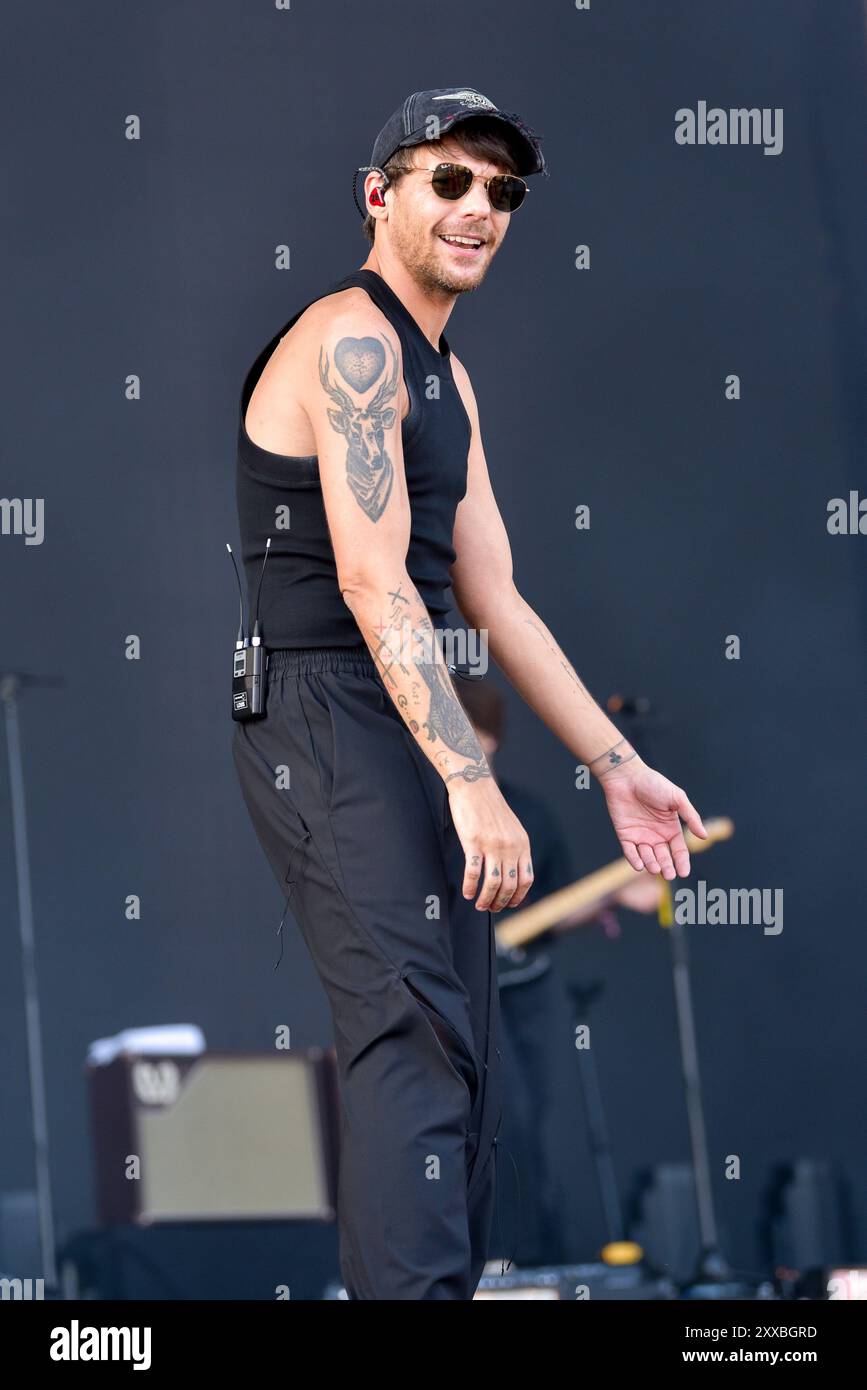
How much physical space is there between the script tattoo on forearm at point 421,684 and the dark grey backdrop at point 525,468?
244cm

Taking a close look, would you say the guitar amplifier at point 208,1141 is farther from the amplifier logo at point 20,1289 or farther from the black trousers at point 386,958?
the black trousers at point 386,958

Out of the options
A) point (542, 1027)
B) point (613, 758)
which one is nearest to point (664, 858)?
point (613, 758)

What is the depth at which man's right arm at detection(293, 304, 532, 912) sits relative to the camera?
196 cm

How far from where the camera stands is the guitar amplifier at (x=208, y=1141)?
13.6 ft

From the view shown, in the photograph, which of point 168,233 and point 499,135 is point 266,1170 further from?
point 499,135

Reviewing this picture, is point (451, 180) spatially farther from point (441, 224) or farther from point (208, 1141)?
point (208, 1141)

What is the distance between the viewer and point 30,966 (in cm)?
433

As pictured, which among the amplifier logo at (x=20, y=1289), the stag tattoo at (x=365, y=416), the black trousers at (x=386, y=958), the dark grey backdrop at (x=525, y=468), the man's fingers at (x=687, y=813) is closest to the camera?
the black trousers at (x=386, y=958)

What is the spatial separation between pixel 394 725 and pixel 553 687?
0.39m

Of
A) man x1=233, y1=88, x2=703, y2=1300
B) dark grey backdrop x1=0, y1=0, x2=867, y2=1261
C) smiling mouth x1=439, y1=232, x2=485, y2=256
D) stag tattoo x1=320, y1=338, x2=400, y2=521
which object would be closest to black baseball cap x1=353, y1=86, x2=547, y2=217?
man x1=233, y1=88, x2=703, y2=1300

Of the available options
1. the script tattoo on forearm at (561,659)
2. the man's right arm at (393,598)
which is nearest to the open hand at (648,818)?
the script tattoo on forearm at (561,659)

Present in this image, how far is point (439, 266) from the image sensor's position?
2.22 metres

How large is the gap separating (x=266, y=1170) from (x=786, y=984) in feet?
4.84
